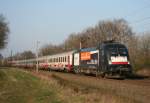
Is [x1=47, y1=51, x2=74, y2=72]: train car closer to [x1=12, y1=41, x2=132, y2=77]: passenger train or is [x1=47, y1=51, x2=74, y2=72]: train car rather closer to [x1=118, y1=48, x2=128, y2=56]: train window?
[x1=12, y1=41, x2=132, y2=77]: passenger train

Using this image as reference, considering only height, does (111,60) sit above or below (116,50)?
below

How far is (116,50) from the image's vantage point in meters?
28.5

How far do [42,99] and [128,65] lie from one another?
13.7m

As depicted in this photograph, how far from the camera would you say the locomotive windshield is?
28.3 metres

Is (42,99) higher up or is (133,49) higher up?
(133,49)

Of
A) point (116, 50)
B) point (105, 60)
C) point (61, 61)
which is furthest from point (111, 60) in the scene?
point (61, 61)

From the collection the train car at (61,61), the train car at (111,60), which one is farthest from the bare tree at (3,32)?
the train car at (111,60)

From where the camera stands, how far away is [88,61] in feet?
112

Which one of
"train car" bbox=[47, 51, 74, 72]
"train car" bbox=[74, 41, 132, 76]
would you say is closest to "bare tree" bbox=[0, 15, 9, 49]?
"train car" bbox=[47, 51, 74, 72]

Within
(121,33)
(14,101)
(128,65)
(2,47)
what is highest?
(121,33)

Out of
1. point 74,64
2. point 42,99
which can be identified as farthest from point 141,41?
point 42,99

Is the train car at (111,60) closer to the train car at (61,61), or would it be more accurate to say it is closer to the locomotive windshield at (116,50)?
the locomotive windshield at (116,50)

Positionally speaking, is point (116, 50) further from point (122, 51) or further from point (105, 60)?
point (105, 60)

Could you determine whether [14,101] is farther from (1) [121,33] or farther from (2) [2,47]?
(1) [121,33]
